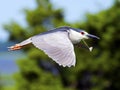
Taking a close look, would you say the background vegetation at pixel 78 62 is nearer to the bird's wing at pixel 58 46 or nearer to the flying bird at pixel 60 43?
the flying bird at pixel 60 43

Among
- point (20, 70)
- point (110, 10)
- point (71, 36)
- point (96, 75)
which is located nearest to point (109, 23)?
point (110, 10)

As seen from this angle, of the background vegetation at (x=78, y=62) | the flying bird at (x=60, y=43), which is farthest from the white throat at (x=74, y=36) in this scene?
the background vegetation at (x=78, y=62)

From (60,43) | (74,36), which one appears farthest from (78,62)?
(60,43)

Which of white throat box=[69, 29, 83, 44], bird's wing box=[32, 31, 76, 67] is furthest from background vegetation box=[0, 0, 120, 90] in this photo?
bird's wing box=[32, 31, 76, 67]

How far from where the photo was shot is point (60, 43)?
264 centimetres

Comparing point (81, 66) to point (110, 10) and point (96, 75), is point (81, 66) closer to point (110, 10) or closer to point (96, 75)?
point (96, 75)

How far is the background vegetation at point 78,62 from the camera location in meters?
12.0

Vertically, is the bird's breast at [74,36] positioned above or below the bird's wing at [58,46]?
above

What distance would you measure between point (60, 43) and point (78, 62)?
944 cm

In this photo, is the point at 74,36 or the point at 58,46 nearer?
the point at 58,46

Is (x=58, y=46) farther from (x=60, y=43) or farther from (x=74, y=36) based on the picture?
(x=74, y=36)

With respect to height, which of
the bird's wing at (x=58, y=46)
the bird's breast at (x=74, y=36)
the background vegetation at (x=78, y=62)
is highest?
the background vegetation at (x=78, y=62)

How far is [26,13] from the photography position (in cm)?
1273

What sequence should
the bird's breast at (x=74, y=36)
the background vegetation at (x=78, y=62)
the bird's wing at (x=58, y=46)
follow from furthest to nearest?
the background vegetation at (x=78, y=62) < the bird's breast at (x=74, y=36) < the bird's wing at (x=58, y=46)
